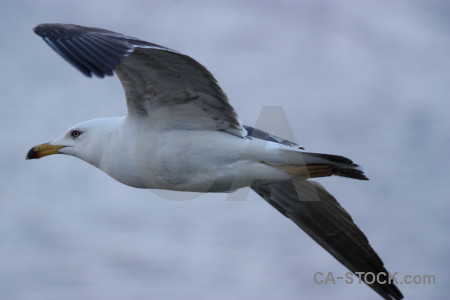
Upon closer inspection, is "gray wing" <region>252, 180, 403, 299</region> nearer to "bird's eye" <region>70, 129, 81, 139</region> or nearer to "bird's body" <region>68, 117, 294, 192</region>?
"bird's body" <region>68, 117, 294, 192</region>

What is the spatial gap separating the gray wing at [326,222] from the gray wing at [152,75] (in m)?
0.89

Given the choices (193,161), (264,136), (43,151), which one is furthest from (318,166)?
(43,151)

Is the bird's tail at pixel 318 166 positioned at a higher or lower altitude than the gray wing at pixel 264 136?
lower

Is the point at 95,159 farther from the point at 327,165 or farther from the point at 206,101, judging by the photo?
the point at 327,165

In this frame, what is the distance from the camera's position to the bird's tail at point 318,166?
5770 millimetres

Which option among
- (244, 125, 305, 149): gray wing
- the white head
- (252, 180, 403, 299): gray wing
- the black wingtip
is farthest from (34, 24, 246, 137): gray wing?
(252, 180, 403, 299): gray wing

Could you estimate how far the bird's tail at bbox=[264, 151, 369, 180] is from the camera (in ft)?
18.9

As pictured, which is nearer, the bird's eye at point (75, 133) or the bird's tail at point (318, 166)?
the bird's tail at point (318, 166)

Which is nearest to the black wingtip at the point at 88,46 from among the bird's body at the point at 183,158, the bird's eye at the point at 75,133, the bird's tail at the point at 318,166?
the bird's body at the point at 183,158

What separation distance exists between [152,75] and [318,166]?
1.11m

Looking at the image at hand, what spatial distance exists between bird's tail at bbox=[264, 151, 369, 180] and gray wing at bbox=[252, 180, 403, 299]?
65cm

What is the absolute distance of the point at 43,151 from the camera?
6191 mm

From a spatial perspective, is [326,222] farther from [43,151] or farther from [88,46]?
[88,46]

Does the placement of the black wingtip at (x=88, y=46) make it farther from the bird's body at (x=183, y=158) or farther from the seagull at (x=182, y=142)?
the bird's body at (x=183, y=158)
